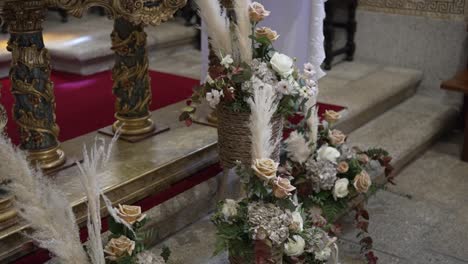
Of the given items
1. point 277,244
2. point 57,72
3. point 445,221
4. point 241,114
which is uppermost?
point 241,114

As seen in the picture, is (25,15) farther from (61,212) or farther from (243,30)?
(61,212)

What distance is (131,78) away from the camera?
2.82m

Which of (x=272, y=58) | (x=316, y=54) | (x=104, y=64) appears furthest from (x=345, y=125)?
(x=104, y=64)

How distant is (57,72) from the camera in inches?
168

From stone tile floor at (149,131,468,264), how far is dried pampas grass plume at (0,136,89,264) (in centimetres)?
73

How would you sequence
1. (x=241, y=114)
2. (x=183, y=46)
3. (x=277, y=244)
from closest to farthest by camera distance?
(x=277, y=244), (x=241, y=114), (x=183, y=46)

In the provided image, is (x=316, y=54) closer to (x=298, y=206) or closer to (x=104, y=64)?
(x=298, y=206)

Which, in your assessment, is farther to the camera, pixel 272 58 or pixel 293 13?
pixel 293 13

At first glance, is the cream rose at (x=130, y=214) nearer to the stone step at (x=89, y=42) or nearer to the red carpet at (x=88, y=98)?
the red carpet at (x=88, y=98)

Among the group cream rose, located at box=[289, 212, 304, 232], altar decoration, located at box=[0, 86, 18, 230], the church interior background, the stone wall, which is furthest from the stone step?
cream rose, located at box=[289, 212, 304, 232]

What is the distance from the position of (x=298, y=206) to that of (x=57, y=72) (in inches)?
111

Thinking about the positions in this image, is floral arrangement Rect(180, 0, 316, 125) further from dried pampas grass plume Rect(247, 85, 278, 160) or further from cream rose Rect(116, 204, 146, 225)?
cream rose Rect(116, 204, 146, 225)

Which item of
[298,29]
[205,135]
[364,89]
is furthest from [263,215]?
[364,89]

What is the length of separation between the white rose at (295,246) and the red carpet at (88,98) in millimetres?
1470
